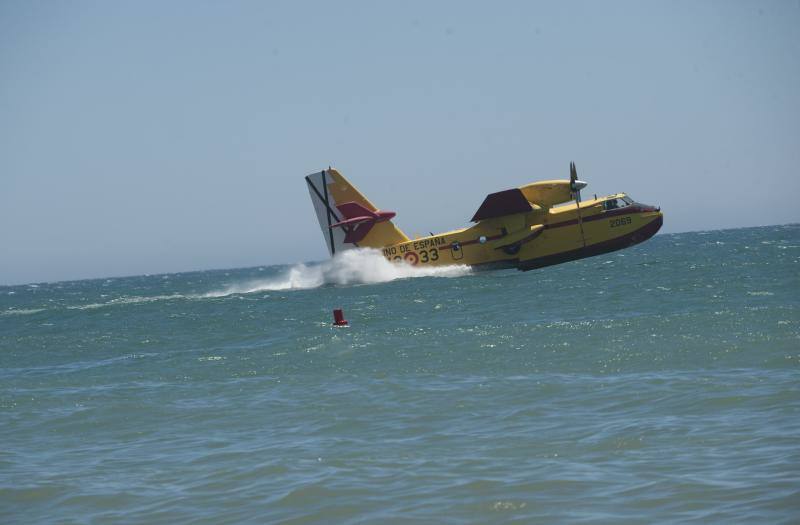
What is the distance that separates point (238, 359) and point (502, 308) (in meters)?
9.78

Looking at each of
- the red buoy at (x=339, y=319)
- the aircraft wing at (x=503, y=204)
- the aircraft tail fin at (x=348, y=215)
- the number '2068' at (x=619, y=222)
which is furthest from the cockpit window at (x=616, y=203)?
the red buoy at (x=339, y=319)

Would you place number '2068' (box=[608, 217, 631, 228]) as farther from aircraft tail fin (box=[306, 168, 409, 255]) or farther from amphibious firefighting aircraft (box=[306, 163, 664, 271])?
aircraft tail fin (box=[306, 168, 409, 255])

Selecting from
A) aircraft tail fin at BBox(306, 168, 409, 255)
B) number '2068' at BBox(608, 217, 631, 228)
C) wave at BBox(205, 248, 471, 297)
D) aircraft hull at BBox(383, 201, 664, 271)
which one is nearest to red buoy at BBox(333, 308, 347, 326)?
wave at BBox(205, 248, 471, 297)

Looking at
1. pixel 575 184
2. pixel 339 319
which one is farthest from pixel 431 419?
pixel 575 184

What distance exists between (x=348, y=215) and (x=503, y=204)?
25.8 feet

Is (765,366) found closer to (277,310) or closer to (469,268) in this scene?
(277,310)

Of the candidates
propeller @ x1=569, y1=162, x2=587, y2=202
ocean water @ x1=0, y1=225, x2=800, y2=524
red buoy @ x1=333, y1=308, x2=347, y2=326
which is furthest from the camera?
propeller @ x1=569, y1=162, x2=587, y2=202

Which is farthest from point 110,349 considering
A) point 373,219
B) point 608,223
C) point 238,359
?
point 608,223

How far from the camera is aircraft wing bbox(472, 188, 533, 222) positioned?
39.2 metres

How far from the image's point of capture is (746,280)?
98.1 feet

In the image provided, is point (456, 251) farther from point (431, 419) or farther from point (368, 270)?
point (431, 419)

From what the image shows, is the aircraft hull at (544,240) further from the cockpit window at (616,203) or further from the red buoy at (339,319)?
the red buoy at (339,319)

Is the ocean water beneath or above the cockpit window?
beneath

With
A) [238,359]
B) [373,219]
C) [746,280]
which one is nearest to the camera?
[238,359]
